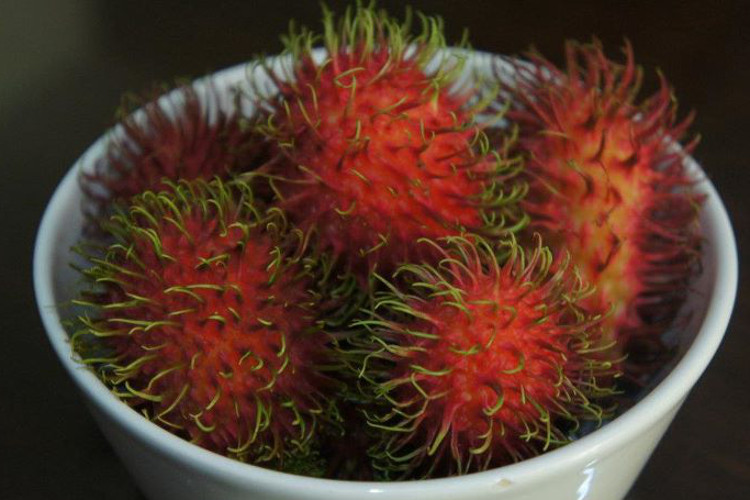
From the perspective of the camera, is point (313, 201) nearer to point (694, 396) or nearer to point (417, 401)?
point (417, 401)

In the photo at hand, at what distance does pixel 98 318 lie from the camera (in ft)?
1.80

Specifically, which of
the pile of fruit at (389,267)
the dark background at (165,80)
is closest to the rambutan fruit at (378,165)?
the pile of fruit at (389,267)

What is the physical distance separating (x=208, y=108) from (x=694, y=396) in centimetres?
46

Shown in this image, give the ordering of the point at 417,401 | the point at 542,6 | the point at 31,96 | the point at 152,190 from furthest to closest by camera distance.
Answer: the point at 542,6 < the point at 31,96 < the point at 152,190 < the point at 417,401

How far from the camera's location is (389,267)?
0.56m

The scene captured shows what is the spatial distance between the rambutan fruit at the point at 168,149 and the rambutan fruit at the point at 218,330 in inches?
3.1

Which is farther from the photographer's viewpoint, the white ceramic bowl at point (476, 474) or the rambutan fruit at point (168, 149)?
the rambutan fruit at point (168, 149)

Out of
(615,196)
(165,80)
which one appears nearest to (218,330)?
(615,196)

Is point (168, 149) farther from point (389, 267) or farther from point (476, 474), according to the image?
point (476, 474)

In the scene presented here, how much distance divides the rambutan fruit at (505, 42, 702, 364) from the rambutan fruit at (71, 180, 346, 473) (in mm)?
165

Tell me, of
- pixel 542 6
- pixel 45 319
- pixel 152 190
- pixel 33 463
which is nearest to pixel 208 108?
pixel 152 190

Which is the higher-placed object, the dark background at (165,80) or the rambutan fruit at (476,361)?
the rambutan fruit at (476,361)

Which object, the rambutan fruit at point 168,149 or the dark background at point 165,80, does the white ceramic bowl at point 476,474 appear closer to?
the rambutan fruit at point 168,149

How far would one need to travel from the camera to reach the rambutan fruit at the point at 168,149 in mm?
629
